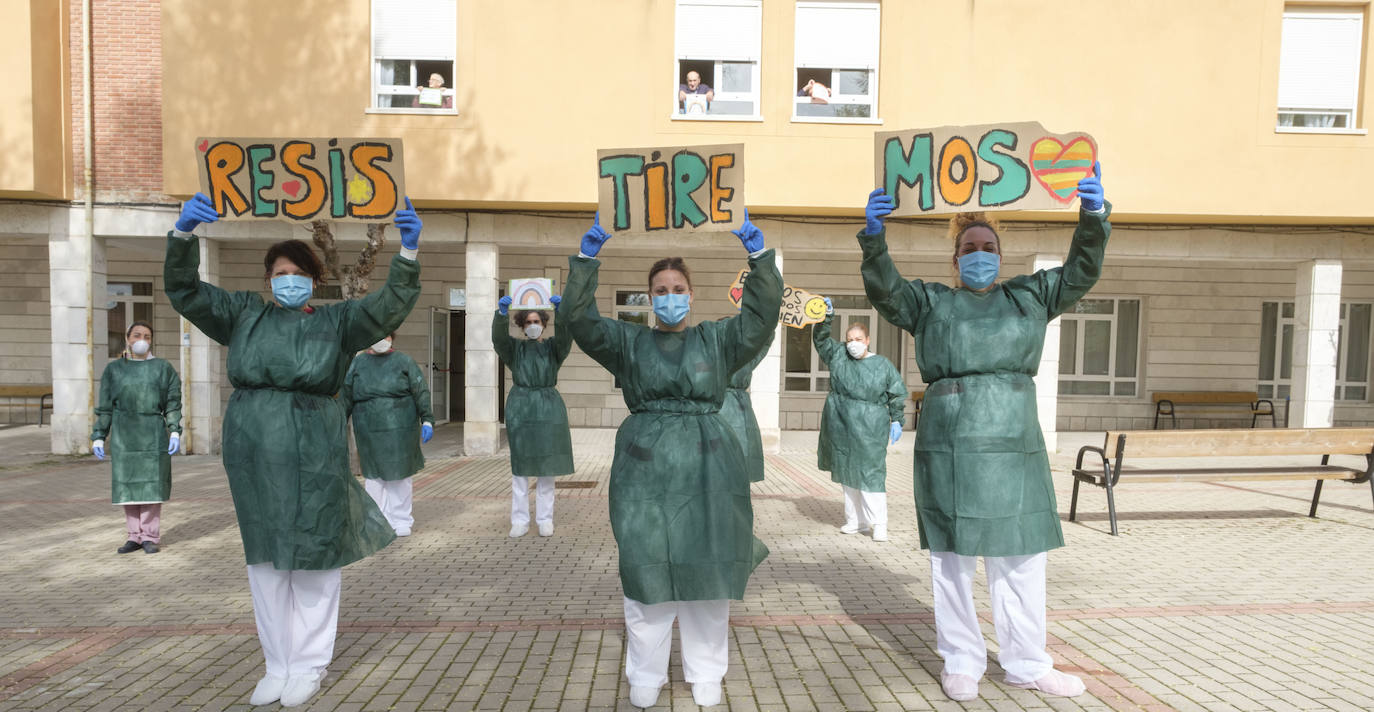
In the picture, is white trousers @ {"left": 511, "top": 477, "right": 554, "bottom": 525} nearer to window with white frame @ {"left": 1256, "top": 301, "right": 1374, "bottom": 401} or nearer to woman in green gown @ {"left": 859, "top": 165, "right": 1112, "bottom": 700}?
woman in green gown @ {"left": 859, "top": 165, "right": 1112, "bottom": 700}

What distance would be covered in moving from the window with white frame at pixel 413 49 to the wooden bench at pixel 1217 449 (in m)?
9.86

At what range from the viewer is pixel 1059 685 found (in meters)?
3.49

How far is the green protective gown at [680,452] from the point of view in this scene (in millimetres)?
3236

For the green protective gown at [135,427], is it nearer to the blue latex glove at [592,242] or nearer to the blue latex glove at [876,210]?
the blue latex glove at [592,242]

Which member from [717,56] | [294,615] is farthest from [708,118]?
[294,615]

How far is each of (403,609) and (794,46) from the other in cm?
986

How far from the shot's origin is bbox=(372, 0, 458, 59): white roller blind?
37.6 feet

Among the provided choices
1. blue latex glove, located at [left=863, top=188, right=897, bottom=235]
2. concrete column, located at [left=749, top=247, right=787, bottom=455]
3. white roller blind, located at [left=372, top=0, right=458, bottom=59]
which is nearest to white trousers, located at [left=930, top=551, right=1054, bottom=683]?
blue latex glove, located at [left=863, top=188, right=897, bottom=235]

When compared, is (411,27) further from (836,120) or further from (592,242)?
(592,242)

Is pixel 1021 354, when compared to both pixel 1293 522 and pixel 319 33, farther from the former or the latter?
pixel 319 33

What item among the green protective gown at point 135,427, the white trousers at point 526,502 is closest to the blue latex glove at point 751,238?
the white trousers at point 526,502

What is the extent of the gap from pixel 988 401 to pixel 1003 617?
103 cm

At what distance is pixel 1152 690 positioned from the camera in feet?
11.8

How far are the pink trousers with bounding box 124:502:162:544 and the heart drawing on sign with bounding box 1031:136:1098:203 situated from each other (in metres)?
6.87
